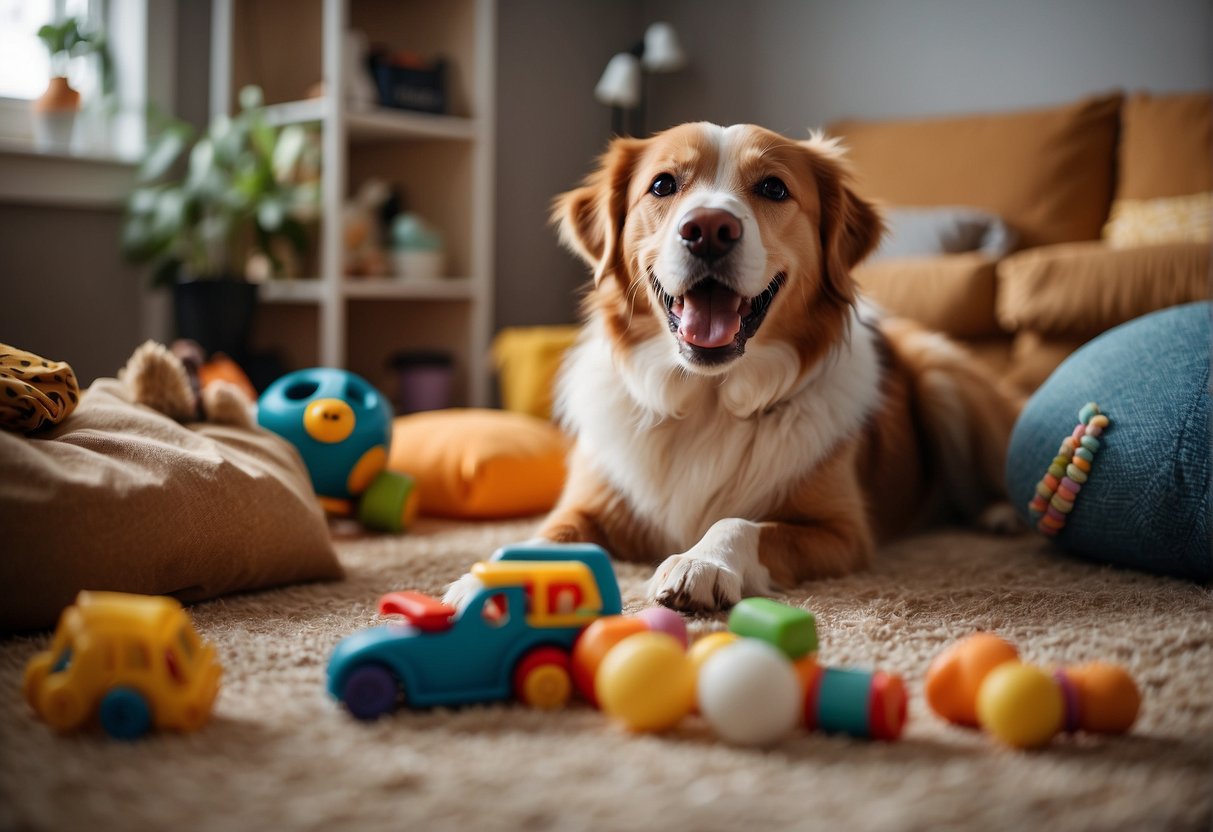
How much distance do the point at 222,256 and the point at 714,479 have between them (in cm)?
224

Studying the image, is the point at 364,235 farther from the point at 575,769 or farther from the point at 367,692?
the point at 575,769

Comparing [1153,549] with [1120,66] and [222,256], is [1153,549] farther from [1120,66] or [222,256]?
[222,256]

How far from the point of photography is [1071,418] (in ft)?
6.30

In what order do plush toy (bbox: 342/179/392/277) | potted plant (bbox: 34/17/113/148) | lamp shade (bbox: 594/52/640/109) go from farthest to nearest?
lamp shade (bbox: 594/52/640/109), plush toy (bbox: 342/179/392/277), potted plant (bbox: 34/17/113/148)

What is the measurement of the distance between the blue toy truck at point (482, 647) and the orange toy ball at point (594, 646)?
0.02 meters

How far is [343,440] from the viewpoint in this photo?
230cm

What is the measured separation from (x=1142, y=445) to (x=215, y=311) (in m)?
2.59

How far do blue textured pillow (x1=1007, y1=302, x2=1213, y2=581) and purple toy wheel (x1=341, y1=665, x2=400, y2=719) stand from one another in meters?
1.30

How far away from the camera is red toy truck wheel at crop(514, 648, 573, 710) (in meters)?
1.21

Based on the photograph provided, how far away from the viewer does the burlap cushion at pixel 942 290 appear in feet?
10.2

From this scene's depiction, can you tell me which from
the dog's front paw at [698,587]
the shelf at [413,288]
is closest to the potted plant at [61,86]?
the shelf at [413,288]

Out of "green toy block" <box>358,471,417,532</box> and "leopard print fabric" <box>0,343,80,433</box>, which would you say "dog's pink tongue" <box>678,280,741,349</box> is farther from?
"leopard print fabric" <box>0,343,80,433</box>

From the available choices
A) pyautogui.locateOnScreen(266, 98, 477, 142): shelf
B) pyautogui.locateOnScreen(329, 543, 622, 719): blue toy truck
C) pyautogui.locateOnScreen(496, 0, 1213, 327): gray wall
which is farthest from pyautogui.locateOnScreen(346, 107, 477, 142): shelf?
pyautogui.locateOnScreen(329, 543, 622, 719): blue toy truck

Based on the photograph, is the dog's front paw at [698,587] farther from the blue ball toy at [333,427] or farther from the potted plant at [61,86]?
the potted plant at [61,86]
